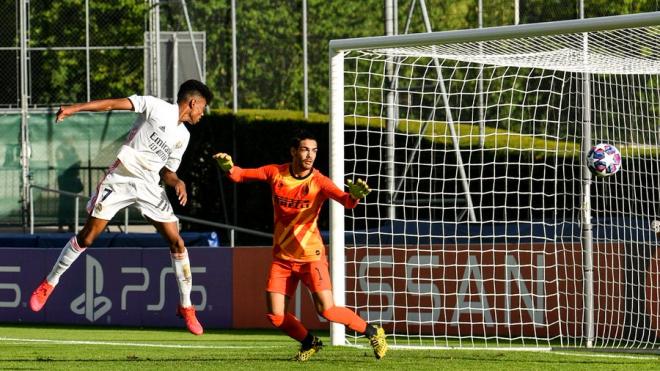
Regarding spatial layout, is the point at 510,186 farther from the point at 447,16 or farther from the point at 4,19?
the point at 4,19

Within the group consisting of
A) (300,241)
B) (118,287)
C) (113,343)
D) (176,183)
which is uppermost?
(176,183)

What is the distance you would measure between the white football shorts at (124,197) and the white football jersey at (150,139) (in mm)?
82

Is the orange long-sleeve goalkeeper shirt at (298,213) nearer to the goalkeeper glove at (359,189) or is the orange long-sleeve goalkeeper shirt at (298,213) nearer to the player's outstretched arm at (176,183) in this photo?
the goalkeeper glove at (359,189)

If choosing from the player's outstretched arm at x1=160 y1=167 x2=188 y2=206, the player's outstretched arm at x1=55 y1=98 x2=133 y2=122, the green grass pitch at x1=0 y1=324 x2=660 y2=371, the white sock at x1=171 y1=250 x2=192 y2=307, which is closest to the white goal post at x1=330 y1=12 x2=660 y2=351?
the green grass pitch at x1=0 y1=324 x2=660 y2=371

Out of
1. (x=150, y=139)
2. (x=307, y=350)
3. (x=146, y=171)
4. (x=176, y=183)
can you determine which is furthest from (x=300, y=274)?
(x=150, y=139)

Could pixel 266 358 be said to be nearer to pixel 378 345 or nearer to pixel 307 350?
pixel 307 350

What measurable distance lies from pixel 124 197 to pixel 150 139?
0.55m

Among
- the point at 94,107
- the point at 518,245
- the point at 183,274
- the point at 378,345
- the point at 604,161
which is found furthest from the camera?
the point at 518,245

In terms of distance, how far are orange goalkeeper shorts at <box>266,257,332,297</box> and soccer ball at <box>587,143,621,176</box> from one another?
11.1 feet

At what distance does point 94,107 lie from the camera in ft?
34.8

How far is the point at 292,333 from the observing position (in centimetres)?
1152

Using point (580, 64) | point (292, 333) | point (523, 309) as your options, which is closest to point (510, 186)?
point (523, 309)

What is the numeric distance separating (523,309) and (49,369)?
6096mm

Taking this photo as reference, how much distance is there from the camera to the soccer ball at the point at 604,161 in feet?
43.1
